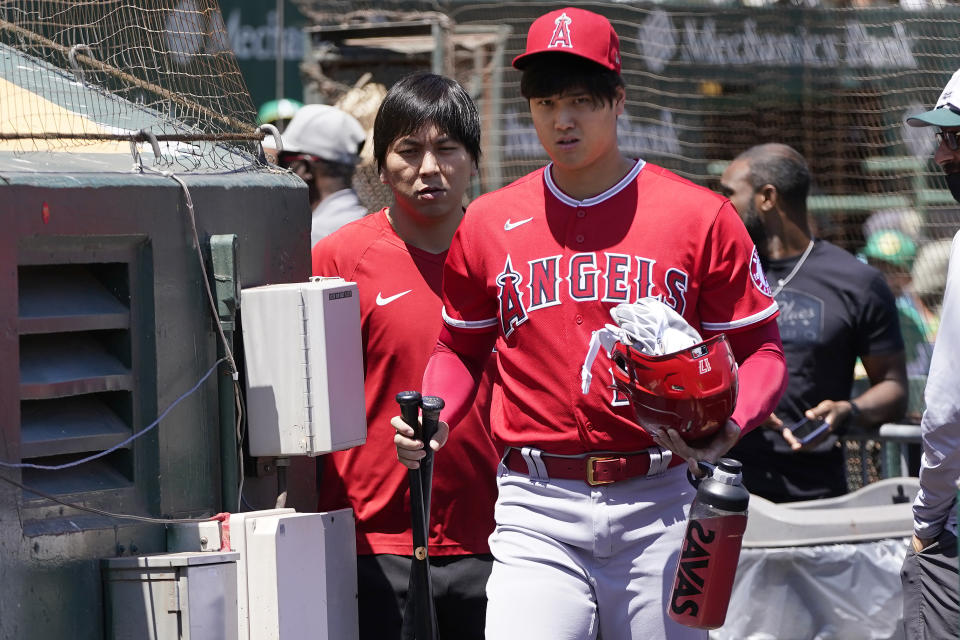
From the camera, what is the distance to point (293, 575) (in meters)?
3.55

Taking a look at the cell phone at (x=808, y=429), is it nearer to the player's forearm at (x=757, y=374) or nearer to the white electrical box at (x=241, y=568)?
the player's forearm at (x=757, y=374)

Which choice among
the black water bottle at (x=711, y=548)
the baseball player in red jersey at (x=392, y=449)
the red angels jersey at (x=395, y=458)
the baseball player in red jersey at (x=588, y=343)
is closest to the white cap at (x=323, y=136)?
the baseball player in red jersey at (x=392, y=449)

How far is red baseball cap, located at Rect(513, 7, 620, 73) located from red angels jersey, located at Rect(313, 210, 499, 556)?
0.88 meters

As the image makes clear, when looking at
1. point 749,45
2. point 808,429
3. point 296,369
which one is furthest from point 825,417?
point 749,45

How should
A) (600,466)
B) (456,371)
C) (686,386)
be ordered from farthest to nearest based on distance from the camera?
(456,371) → (600,466) → (686,386)

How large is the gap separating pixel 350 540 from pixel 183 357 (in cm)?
76

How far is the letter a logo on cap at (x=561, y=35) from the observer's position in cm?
355

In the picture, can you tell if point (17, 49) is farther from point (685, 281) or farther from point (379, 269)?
point (685, 281)

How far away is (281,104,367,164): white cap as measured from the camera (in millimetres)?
6297

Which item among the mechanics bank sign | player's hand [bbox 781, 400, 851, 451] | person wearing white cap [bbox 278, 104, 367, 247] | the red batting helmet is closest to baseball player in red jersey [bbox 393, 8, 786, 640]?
the red batting helmet

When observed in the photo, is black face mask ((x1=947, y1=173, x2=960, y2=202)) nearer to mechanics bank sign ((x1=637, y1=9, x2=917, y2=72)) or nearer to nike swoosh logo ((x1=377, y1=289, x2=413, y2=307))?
nike swoosh logo ((x1=377, y1=289, x2=413, y2=307))

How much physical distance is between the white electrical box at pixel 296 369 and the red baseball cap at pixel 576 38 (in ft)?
2.67

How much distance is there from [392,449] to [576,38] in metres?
1.33

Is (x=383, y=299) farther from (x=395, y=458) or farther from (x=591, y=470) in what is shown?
(x=591, y=470)
